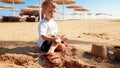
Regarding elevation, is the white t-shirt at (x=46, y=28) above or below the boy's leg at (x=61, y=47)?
above

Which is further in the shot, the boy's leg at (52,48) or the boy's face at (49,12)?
the boy's face at (49,12)

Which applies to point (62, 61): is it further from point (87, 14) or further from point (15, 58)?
point (87, 14)

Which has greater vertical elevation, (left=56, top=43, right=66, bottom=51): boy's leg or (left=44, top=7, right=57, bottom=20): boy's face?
(left=44, top=7, right=57, bottom=20): boy's face

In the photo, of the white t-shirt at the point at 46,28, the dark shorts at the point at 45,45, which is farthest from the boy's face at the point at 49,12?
the dark shorts at the point at 45,45

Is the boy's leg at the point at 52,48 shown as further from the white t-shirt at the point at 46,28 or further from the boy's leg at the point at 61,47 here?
the white t-shirt at the point at 46,28

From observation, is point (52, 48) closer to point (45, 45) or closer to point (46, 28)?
point (45, 45)

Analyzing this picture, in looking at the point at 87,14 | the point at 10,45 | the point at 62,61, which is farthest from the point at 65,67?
the point at 87,14

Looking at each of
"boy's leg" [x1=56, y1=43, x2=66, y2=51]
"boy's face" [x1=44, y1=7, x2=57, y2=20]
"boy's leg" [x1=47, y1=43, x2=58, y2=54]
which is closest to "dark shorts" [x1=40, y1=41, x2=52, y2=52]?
"boy's leg" [x1=47, y1=43, x2=58, y2=54]

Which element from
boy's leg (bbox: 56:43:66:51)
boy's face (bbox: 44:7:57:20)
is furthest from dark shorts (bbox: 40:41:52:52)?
boy's face (bbox: 44:7:57:20)

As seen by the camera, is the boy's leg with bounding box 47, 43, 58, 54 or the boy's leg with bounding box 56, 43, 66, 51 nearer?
the boy's leg with bounding box 47, 43, 58, 54

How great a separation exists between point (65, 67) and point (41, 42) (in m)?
0.77

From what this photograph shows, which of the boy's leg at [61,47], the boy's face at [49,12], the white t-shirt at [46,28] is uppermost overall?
the boy's face at [49,12]

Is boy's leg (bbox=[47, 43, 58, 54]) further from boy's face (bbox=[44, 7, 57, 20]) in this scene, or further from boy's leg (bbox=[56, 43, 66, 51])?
boy's face (bbox=[44, 7, 57, 20])

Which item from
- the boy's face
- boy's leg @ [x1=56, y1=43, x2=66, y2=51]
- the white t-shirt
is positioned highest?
the boy's face
